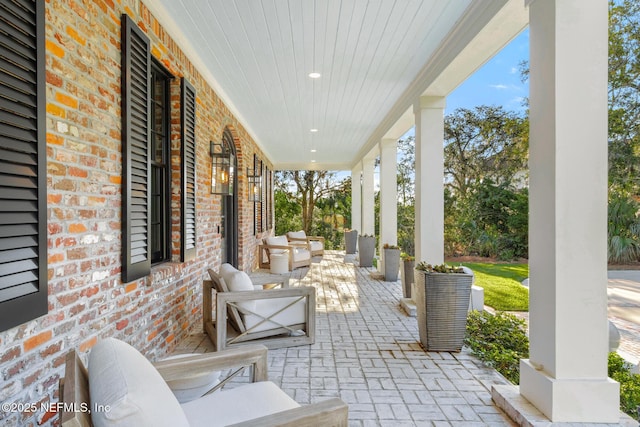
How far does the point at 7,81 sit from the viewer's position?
5.00 feet

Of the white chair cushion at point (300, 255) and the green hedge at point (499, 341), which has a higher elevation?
the white chair cushion at point (300, 255)

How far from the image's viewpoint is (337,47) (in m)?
3.68

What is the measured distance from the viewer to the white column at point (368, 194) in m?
9.86

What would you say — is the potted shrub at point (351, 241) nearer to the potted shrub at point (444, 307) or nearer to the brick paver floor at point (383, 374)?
the brick paver floor at point (383, 374)

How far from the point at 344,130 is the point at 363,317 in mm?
4127

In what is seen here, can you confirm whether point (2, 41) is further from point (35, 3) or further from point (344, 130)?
point (344, 130)

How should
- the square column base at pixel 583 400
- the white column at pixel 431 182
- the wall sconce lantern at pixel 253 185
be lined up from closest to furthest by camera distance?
the square column base at pixel 583 400, the white column at pixel 431 182, the wall sconce lantern at pixel 253 185

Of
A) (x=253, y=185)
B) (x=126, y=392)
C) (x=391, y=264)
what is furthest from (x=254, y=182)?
(x=126, y=392)

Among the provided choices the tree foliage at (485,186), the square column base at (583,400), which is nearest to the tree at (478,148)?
the tree foliage at (485,186)

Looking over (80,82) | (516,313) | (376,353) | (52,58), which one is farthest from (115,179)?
(516,313)

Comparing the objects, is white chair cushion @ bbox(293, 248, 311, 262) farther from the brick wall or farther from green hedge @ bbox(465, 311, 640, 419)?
the brick wall

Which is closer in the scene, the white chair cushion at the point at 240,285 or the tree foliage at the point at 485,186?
the white chair cushion at the point at 240,285

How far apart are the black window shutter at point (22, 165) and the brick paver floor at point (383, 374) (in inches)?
68.2

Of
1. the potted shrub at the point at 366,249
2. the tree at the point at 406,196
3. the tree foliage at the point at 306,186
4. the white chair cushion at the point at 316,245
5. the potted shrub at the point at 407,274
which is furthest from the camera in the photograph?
the tree foliage at the point at 306,186
